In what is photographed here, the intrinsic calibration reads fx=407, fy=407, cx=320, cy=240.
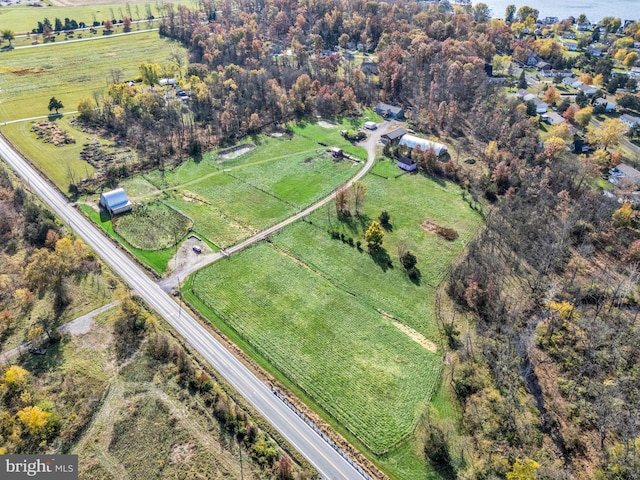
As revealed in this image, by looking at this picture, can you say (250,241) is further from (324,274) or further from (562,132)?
(562,132)

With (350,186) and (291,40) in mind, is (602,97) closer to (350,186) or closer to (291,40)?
(350,186)

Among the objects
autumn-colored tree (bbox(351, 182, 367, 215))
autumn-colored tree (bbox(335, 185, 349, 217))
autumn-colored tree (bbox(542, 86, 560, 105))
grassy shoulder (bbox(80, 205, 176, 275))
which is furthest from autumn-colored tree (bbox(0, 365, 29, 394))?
autumn-colored tree (bbox(542, 86, 560, 105))

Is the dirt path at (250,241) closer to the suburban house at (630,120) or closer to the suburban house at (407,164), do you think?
the suburban house at (407,164)

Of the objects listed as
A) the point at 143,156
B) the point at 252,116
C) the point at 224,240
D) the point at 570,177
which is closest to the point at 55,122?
the point at 143,156

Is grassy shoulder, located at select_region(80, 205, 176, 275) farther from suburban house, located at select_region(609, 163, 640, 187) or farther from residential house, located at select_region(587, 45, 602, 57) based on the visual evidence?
residential house, located at select_region(587, 45, 602, 57)

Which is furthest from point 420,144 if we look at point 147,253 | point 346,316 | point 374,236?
point 147,253

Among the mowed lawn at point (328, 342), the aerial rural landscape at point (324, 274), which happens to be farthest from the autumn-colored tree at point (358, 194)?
the mowed lawn at point (328, 342)
